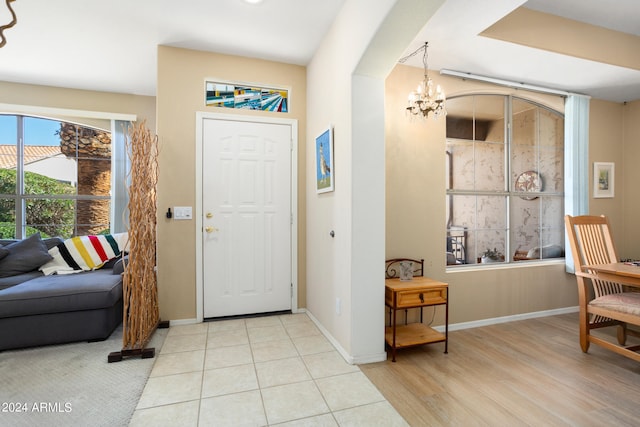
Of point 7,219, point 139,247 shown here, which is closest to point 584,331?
point 139,247

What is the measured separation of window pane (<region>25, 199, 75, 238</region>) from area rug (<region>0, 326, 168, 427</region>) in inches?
79.3

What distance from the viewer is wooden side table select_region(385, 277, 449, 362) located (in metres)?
2.27

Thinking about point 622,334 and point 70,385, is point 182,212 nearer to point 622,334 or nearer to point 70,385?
point 70,385

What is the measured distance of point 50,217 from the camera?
3.85 metres

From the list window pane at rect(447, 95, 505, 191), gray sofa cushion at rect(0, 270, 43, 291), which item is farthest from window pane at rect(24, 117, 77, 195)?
window pane at rect(447, 95, 505, 191)

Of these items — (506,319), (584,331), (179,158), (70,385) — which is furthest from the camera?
(506,319)

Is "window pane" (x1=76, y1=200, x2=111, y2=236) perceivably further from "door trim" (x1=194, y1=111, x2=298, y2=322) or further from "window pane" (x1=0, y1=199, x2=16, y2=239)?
"door trim" (x1=194, y1=111, x2=298, y2=322)

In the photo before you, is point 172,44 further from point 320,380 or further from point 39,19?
point 320,380

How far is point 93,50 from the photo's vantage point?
2951mm

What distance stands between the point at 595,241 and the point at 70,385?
4240mm

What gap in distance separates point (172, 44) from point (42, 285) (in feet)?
7.96

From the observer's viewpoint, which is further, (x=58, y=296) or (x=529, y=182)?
(x=529, y=182)

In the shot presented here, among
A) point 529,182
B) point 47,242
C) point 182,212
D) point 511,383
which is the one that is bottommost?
point 511,383

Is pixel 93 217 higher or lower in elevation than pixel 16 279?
higher
